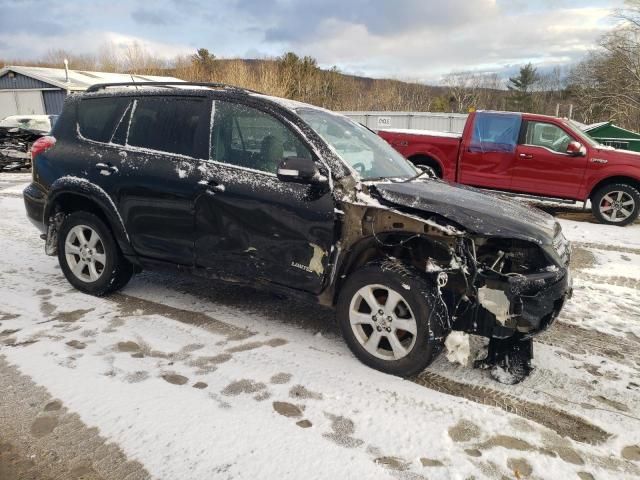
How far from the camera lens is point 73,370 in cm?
307

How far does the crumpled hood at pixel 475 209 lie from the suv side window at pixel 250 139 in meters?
0.70

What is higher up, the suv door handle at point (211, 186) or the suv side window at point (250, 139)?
the suv side window at point (250, 139)

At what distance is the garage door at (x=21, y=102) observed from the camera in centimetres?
2936

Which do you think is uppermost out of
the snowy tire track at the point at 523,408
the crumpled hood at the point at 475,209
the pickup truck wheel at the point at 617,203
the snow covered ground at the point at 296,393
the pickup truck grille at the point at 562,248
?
the crumpled hood at the point at 475,209

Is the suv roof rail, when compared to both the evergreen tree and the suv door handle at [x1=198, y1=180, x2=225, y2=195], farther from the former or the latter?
the evergreen tree

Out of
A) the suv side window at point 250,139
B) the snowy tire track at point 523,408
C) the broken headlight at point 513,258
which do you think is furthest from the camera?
the suv side window at point 250,139

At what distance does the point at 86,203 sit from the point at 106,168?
1.51 ft

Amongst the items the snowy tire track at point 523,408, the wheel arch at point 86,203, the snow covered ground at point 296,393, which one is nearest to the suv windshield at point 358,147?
the snow covered ground at point 296,393

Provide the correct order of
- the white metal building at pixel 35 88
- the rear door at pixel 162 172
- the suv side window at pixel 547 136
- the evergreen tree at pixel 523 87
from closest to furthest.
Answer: the rear door at pixel 162 172 < the suv side window at pixel 547 136 < the white metal building at pixel 35 88 < the evergreen tree at pixel 523 87

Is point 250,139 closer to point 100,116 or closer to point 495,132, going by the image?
point 100,116

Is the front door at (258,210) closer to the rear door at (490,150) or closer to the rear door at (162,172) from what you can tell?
the rear door at (162,172)

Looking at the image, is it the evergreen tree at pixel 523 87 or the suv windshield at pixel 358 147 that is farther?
the evergreen tree at pixel 523 87

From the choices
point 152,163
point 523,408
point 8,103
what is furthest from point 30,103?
point 523,408

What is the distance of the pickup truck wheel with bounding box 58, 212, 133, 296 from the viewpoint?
4230 millimetres
